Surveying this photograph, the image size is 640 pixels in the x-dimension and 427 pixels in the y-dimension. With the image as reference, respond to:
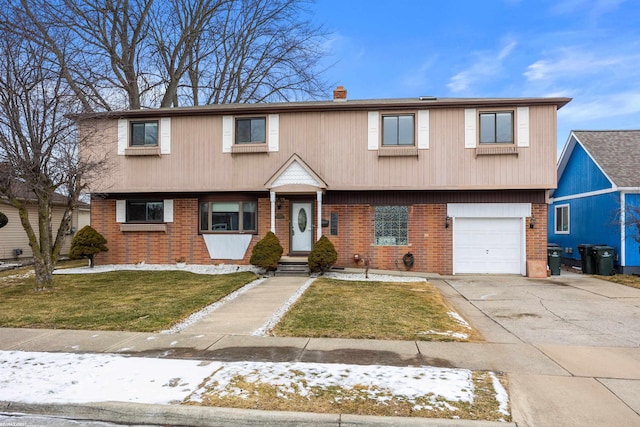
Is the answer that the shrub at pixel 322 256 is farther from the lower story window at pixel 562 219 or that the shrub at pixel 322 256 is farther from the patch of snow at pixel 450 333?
the lower story window at pixel 562 219

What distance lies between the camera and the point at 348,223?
14516mm

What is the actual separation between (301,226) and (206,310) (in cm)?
657

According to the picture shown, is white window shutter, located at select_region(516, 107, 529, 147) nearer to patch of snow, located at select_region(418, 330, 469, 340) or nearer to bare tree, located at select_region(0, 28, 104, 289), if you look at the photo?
patch of snow, located at select_region(418, 330, 469, 340)

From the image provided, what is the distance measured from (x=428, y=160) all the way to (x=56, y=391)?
38.8ft

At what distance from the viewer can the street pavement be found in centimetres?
394

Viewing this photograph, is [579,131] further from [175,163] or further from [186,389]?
[186,389]

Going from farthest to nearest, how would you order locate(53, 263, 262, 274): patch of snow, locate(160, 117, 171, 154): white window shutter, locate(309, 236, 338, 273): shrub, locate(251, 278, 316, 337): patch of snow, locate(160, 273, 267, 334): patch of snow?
locate(160, 117, 171, 154): white window shutter
locate(53, 263, 262, 274): patch of snow
locate(309, 236, 338, 273): shrub
locate(160, 273, 267, 334): patch of snow
locate(251, 278, 316, 337): patch of snow

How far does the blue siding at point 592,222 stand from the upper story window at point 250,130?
12.5 meters

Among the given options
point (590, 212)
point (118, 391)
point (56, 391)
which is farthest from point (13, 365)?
point (590, 212)

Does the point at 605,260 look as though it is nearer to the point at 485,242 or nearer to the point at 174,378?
the point at 485,242

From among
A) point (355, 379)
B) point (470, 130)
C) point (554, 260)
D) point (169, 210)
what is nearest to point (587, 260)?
point (554, 260)

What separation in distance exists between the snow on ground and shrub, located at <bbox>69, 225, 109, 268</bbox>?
31.4 ft

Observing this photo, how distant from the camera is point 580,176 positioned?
699 inches

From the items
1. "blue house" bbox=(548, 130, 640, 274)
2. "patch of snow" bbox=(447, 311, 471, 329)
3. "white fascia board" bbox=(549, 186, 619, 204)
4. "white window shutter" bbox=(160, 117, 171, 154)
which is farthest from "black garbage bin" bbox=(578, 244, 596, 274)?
"white window shutter" bbox=(160, 117, 171, 154)
